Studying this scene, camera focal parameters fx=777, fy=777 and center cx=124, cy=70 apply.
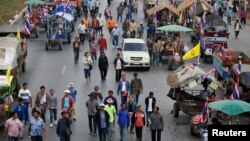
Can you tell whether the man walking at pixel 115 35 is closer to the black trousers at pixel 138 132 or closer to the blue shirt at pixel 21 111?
the blue shirt at pixel 21 111

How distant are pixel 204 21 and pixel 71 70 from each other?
1007cm

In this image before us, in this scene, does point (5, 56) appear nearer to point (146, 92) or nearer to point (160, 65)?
point (146, 92)

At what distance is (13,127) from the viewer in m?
23.2

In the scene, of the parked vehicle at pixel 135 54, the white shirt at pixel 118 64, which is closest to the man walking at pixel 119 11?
the parked vehicle at pixel 135 54

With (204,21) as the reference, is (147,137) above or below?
below

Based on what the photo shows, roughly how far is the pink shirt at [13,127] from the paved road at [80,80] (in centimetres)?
196

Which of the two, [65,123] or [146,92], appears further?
[146,92]

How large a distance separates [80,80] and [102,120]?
1095 centimetres

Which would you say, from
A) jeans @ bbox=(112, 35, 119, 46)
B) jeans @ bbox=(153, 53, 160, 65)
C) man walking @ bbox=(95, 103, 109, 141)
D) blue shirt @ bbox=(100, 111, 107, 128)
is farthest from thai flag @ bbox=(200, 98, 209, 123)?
jeans @ bbox=(112, 35, 119, 46)

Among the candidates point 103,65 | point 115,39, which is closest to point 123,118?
point 103,65

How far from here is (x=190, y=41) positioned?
4812 centimetres

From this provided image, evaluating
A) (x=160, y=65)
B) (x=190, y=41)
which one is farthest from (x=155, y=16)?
(x=160, y=65)

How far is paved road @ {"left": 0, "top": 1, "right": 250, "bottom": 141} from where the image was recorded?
2636cm

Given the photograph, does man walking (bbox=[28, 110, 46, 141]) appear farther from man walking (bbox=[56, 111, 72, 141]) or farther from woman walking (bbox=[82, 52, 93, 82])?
woman walking (bbox=[82, 52, 93, 82])
